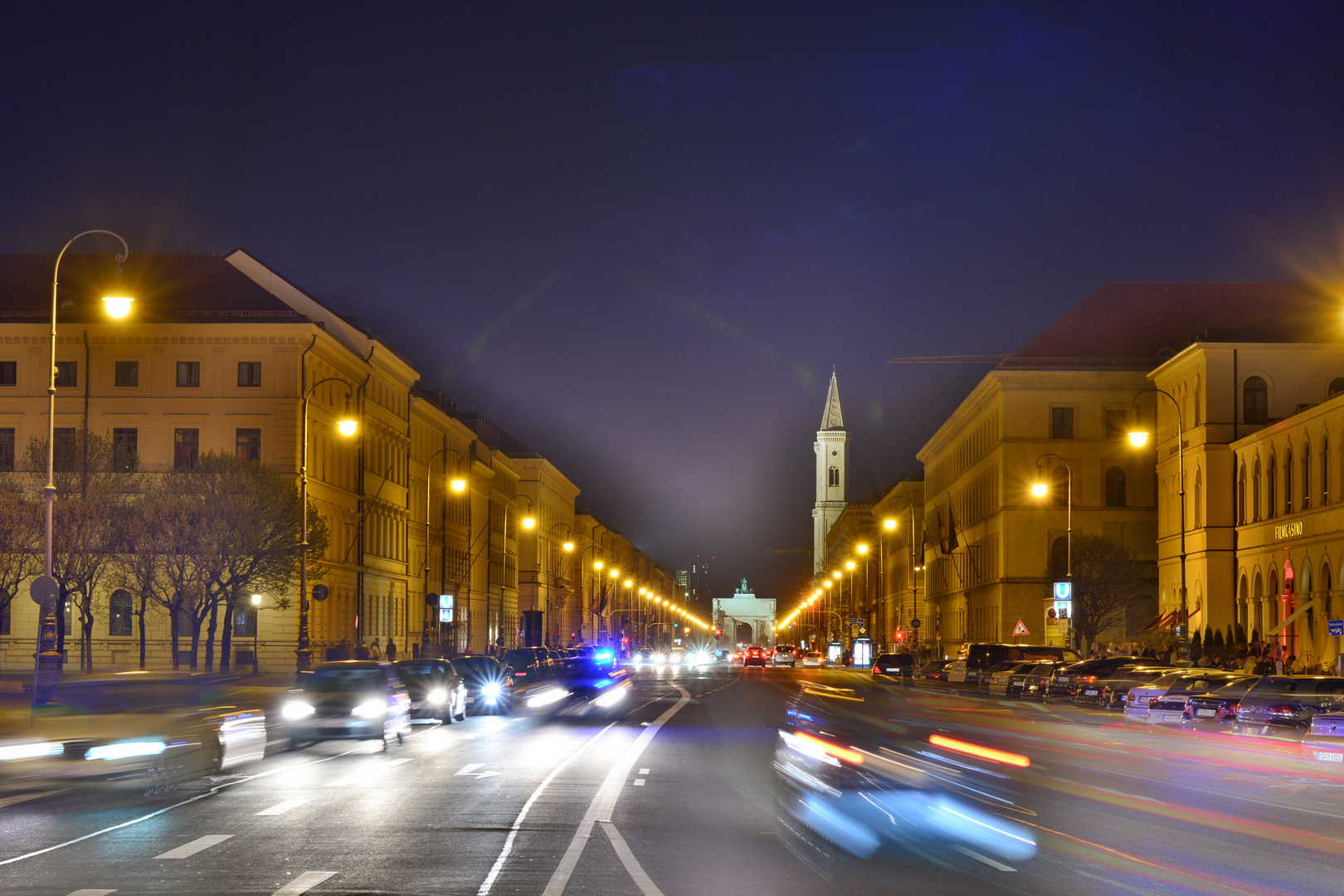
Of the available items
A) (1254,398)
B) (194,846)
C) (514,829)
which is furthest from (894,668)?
(194,846)

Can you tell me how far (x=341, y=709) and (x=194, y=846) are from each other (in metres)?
13.3

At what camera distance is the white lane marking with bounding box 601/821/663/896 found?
38.0 feet

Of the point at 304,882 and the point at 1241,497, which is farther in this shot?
the point at 1241,497

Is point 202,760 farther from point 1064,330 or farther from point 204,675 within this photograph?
point 1064,330

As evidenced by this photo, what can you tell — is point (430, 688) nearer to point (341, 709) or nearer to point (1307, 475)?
point (341, 709)

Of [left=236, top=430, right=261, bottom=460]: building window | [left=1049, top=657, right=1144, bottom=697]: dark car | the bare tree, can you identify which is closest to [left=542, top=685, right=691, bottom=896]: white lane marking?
[left=1049, top=657, right=1144, bottom=697]: dark car

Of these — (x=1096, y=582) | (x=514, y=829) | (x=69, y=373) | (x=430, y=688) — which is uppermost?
(x=69, y=373)

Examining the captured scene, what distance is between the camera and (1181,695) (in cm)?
3681

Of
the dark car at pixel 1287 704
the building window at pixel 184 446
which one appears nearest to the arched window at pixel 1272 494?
the dark car at pixel 1287 704

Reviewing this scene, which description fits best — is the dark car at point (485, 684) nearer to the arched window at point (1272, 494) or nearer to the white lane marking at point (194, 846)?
the white lane marking at point (194, 846)

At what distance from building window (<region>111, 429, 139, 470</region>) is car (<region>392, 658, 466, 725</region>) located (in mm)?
29830

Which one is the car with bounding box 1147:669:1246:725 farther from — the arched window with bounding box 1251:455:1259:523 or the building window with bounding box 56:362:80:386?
the building window with bounding box 56:362:80:386

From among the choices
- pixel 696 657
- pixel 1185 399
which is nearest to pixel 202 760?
pixel 1185 399

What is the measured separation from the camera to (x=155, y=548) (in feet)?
187
